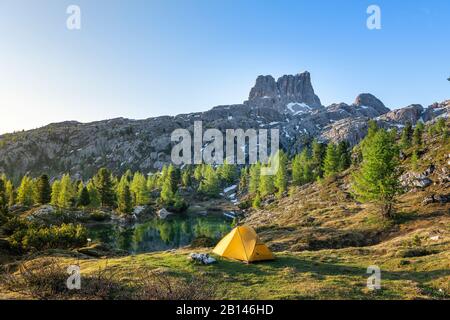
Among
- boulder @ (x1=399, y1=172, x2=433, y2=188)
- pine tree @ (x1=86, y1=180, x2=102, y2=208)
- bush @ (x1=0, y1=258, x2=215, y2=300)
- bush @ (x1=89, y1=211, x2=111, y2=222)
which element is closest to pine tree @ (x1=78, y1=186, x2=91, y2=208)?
pine tree @ (x1=86, y1=180, x2=102, y2=208)

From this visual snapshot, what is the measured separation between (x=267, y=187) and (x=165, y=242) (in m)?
52.5

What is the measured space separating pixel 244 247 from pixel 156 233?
56545mm

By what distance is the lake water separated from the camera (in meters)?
65.5

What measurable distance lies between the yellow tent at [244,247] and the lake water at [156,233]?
27866 mm

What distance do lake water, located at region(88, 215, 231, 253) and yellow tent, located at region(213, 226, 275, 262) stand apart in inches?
1097

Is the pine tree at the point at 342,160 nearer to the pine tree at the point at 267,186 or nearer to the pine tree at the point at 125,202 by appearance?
the pine tree at the point at 267,186

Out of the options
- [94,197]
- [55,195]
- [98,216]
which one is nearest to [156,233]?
[98,216]

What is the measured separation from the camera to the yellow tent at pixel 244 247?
27859 millimetres

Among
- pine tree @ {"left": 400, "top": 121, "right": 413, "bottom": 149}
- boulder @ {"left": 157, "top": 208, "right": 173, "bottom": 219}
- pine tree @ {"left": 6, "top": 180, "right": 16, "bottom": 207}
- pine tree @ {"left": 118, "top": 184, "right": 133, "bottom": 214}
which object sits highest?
pine tree @ {"left": 400, "top": 121, "right": 413, "bottom": 149}

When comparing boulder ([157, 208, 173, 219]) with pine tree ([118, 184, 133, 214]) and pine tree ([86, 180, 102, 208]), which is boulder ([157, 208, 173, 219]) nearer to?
pine tree ([118, 184, 133, 214])

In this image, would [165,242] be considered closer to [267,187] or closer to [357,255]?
[357,255]

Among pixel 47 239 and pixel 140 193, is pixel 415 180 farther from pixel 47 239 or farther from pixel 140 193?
pixel 140 193
